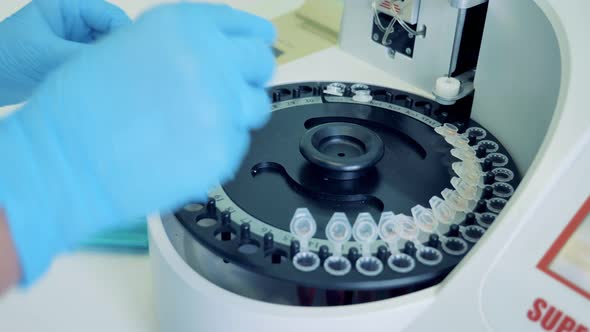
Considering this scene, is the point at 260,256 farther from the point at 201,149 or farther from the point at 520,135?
the point at 520,135

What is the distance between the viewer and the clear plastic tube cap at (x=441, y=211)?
21.6 inches

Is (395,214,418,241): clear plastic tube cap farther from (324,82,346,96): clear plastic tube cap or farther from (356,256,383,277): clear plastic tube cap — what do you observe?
(324,82,346,96): clear plastic tube cap

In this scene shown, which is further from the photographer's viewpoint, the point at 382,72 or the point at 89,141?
the point at 382,72

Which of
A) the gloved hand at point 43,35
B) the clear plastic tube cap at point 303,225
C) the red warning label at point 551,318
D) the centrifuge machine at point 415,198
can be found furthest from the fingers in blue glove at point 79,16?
the red warning label at point 551,318

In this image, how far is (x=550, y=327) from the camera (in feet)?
1.50

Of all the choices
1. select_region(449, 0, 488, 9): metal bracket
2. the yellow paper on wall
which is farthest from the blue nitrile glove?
the yellow paper on wall

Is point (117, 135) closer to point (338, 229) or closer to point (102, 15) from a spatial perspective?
point (338, 229)

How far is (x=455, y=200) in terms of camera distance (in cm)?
57

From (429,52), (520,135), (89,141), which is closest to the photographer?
(89,141)

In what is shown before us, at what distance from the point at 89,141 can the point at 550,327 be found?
35cm

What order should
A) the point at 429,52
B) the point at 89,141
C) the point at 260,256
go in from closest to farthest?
the point at 89,141, the point at 260,256, the point at 429,52

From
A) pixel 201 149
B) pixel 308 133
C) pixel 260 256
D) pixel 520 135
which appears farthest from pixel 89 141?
pixel 520 135

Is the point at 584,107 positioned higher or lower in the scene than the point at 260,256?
higher

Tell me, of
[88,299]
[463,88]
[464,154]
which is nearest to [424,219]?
[464,154]
